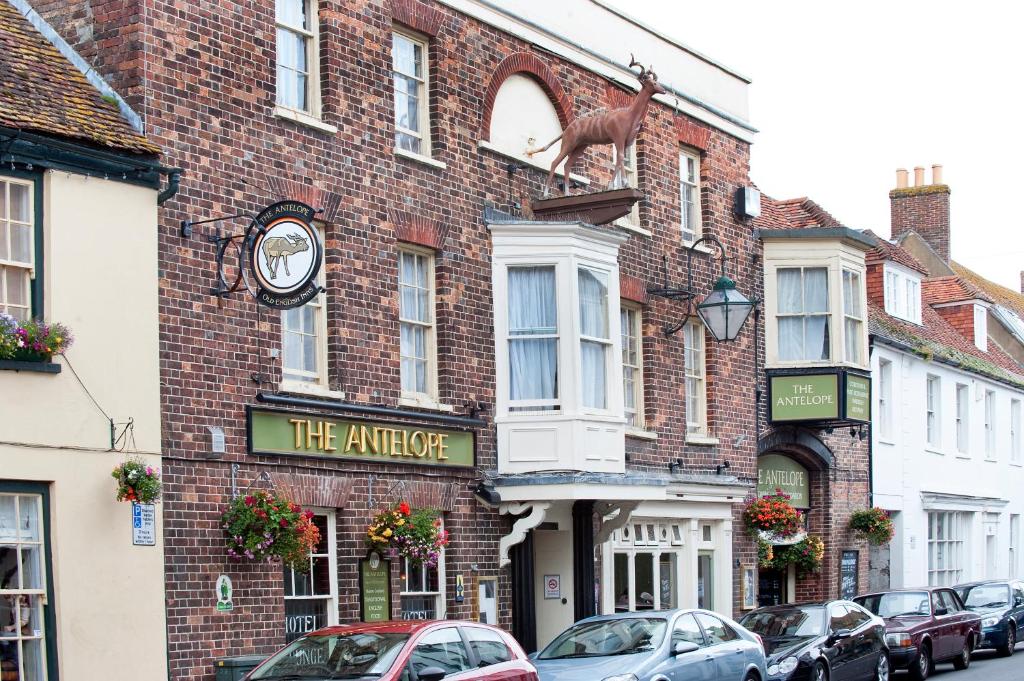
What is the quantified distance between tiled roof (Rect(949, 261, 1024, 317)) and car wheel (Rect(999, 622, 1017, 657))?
18737 mm

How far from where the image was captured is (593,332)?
23.3 metres

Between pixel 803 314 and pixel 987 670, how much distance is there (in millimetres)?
7226

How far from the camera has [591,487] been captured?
22312 millimetres

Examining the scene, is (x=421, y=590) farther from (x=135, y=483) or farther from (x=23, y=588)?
(x=23, y=588)

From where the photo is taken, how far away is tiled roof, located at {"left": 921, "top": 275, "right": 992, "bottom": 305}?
42031 millimetres

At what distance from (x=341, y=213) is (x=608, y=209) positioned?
499cm

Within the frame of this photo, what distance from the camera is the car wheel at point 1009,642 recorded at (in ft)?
96.1

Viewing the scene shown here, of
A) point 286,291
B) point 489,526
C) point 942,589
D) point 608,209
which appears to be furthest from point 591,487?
point 942,589

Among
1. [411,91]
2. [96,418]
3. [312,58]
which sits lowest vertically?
[96,418]

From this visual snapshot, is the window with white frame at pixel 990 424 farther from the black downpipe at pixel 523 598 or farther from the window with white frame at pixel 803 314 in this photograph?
the black downpipe at pixel 523 598

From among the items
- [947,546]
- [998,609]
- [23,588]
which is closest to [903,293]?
[947,546]

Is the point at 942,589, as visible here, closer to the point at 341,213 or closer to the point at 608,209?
the point at 608,209

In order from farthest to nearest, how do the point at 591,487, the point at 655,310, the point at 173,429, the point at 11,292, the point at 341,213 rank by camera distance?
the point at 655,310 → the point at 591,487 → the point at 341,213 → the point at 173,429 → the point at 11,292

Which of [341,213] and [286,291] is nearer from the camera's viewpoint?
[286,291]
